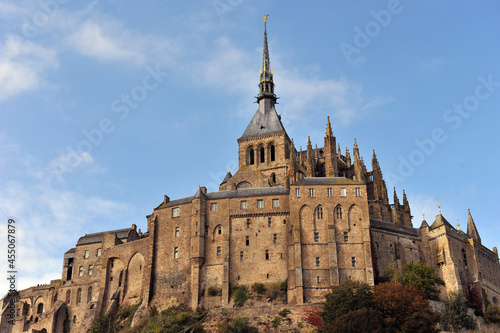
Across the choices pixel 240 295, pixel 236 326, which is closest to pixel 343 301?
pixel 236 326

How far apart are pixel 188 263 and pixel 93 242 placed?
19.1 m

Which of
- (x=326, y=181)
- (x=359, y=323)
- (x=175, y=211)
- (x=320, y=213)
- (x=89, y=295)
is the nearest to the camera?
(x=359, y=323)

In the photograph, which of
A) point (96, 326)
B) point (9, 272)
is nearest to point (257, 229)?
point (96, 326)

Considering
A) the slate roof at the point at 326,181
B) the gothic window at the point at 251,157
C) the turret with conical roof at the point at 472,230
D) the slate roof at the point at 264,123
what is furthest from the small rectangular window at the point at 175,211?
the turret with conical roof at the point at 472,230

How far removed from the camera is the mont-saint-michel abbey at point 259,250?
72.8m

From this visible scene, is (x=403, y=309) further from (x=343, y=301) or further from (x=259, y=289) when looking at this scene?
(x=259, y=289)

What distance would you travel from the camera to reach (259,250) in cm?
7475

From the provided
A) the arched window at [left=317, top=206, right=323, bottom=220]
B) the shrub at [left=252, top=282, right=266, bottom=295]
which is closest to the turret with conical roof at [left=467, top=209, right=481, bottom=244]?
the arched window at [left=317, top=206, right=323, bottom=220]

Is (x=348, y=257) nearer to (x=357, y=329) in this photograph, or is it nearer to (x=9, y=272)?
(x=357, y=329)

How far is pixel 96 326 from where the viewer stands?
74.8 meters

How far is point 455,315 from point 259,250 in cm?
2271

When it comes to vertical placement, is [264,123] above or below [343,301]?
above

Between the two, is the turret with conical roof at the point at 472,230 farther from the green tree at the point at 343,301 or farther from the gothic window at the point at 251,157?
the gothic window at the point at 251,157

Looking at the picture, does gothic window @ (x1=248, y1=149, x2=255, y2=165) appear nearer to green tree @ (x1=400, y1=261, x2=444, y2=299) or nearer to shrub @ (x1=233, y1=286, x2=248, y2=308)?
shrub @ (x1=233, y1=286, x2=248, y2=308)
